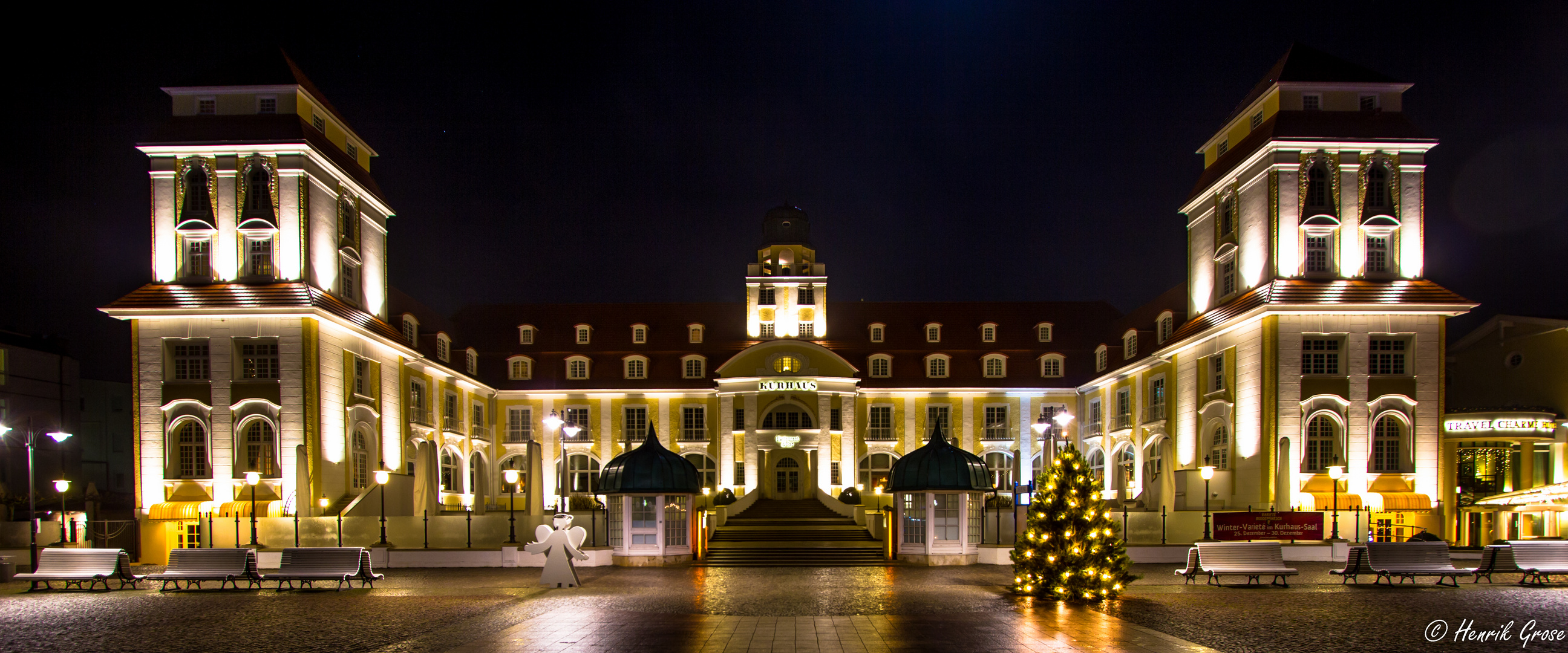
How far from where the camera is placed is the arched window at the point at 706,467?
184 ft

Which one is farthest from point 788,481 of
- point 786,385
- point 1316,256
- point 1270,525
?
point 1270,525

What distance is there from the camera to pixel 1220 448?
131 feet

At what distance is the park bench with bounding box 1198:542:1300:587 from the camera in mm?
22922

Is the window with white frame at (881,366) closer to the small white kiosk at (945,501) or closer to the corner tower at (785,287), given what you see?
the corner tower at (785,287)

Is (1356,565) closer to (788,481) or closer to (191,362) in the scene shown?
(788,481)

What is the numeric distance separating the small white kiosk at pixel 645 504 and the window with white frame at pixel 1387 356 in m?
23.8

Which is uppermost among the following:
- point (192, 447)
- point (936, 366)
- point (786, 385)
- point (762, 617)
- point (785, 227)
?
point (785, 227)

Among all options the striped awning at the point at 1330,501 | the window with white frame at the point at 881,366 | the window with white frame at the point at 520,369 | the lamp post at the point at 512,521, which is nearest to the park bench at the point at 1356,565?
the striped awning at the point at 1330,501

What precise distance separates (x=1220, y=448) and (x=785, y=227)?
25.8 metres

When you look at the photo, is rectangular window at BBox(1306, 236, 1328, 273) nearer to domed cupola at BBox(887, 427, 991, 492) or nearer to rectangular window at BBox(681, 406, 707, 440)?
domed cupola at BBox(887, 427, 991, 492)

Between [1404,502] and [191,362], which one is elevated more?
[191,362]

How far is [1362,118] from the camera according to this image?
39.1m

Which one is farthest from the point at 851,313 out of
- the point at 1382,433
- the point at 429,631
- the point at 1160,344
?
the point at 429,631

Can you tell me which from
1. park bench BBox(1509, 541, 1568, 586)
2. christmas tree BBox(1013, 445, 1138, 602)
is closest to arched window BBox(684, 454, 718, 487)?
christmas tree BBox(1013, 445, 1138, 602)
